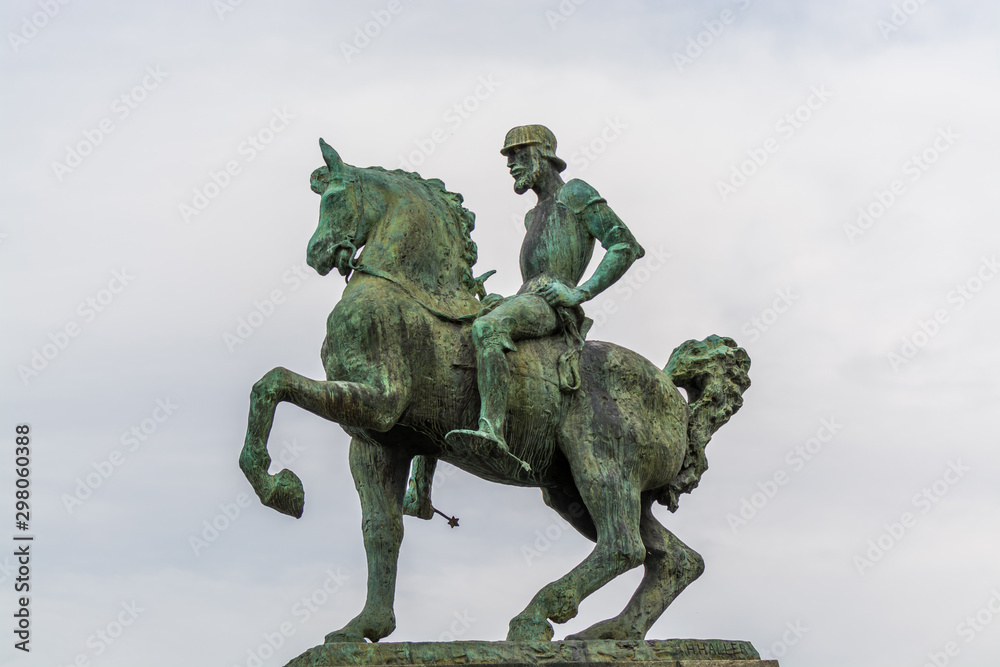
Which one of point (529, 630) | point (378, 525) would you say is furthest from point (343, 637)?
point (529, 630)

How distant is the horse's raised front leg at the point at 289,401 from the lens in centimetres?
905

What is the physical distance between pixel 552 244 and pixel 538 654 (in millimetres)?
2666

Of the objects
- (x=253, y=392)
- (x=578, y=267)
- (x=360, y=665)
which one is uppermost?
(x=578, y=267)

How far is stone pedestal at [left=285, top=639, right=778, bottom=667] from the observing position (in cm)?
896

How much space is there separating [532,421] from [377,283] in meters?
1.26

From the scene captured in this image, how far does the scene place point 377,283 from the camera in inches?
381

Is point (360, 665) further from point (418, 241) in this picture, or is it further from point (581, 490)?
point (418, 241)

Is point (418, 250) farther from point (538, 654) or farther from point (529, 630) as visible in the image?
point (538, 654)

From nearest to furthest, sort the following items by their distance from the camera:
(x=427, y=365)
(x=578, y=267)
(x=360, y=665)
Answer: (x=360, y=665) < (x=427, y=365) < (x=578, y=267)

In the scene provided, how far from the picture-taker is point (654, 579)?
10.3 m

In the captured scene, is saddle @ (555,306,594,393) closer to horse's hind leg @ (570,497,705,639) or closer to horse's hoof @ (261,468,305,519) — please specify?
horse's hind leg @ (570,497,705,639)

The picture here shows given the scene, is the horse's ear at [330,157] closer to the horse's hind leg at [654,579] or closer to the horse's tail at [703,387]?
the horse's tail at [703,387]

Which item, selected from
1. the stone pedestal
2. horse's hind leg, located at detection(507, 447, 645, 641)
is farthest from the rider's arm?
the stone pedestal

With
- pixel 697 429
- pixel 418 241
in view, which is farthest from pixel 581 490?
pixel 418 241
